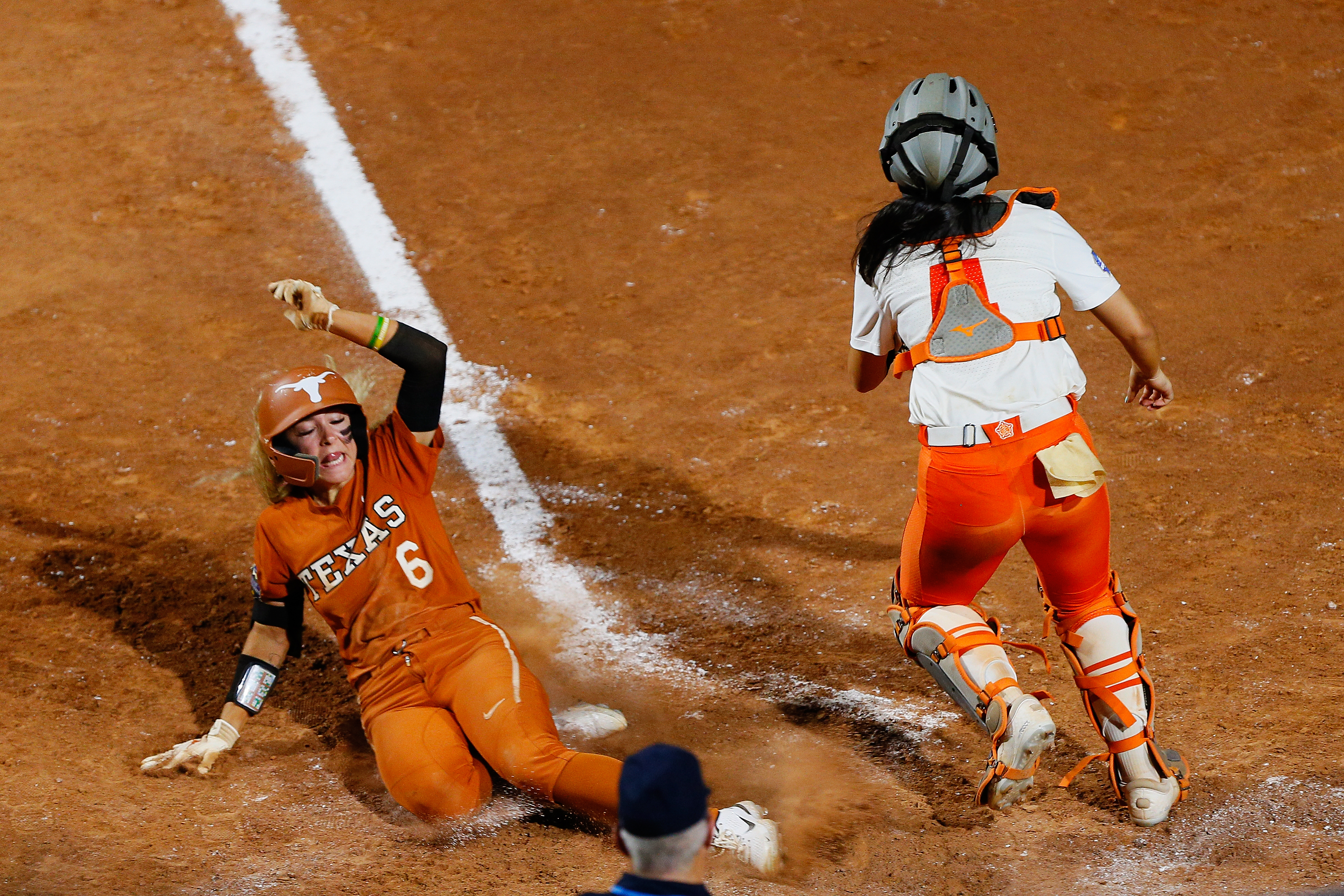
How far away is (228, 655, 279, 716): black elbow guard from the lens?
13.2 feet

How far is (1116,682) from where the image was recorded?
353cm

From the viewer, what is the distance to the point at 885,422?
605 cm

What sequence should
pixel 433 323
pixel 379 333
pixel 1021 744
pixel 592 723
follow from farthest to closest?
pixel 433 323 < pixel 592 723 < pixel 379 333 < pixel 1021 744

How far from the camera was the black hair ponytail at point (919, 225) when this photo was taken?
3.34 metres

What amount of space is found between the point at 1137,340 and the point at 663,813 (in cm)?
→ 210

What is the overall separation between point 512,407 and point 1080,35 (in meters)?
5.14

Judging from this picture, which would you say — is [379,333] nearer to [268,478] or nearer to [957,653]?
[268,478]

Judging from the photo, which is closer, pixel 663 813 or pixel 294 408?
pixel 663 813

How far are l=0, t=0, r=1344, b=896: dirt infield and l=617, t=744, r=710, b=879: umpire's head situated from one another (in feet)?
Result: 4.95

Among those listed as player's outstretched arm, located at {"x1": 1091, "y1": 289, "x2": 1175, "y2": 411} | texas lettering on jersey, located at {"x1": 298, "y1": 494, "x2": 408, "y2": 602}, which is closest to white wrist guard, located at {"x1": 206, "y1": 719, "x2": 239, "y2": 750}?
texas lettering on jersey, located at {"x1": 298, "y1": 494, "x2": 408, "y2": 602}

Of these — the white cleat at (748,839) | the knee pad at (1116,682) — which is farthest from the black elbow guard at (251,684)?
the knee pad at (1116,682)

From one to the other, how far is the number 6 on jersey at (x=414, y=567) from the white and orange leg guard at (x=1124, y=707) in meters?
1.95

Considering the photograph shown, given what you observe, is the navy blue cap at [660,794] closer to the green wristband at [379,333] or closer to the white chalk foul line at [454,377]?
the green wristband at [379,333]

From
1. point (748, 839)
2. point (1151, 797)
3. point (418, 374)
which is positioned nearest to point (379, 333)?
point (418, 374)
